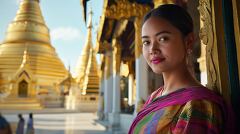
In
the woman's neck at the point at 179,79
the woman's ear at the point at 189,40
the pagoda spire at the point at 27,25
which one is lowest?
the woman's neck at the point at 179,79

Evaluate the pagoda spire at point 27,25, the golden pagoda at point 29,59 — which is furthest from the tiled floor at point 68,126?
the pagoda spire at point 27,25

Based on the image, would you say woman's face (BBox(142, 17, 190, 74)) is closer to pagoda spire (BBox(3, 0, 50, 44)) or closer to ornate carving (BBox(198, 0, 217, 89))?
ornate carving (BBox(198, 0, 217, 89))

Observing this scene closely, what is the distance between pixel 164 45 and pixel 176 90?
199mm

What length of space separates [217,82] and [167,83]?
0.22 metres

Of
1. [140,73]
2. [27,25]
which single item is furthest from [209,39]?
[27,25]

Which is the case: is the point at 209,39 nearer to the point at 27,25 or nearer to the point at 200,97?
the point at 200,97

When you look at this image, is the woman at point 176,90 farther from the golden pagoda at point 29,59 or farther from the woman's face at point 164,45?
the golden pagoda at point 29,59

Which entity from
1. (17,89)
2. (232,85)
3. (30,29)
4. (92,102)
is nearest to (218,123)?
(232,85)

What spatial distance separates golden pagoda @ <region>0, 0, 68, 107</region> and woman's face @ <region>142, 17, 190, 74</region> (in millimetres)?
25143

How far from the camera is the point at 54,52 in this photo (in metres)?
32.3

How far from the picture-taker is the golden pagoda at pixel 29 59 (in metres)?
25.6

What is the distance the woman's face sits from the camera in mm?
1074

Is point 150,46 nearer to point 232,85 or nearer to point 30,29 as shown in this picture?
point 232,85

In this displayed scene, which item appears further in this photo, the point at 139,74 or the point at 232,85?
the point at 139,74
